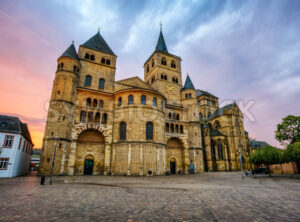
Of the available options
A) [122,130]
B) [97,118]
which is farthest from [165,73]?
[97,118]

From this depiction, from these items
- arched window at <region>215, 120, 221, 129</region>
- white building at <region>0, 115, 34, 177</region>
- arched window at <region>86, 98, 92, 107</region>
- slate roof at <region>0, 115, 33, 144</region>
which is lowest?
white building at <region>0, 115, 34, 177</region>

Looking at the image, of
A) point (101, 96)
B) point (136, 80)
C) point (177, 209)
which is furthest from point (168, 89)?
point (177, 209)

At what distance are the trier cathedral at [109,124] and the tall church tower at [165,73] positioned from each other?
2016 mm

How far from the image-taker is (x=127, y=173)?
26.2 meters

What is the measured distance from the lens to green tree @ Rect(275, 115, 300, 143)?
36812mm

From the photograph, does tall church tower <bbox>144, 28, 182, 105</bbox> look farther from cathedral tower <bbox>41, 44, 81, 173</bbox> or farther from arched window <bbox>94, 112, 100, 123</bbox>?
cathedral tower <bbox>41, 44, 81, 173</bbox>

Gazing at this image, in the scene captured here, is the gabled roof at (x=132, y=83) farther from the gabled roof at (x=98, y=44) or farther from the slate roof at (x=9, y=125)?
the slate roof at (x=9, y=125)

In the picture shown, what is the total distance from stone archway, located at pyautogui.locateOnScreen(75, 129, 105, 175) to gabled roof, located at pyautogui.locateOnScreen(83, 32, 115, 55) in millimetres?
17274

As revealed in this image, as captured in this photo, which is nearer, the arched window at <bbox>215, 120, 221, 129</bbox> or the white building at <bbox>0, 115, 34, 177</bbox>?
the white building at <bbox>0, 115, 34, 177</bbox>

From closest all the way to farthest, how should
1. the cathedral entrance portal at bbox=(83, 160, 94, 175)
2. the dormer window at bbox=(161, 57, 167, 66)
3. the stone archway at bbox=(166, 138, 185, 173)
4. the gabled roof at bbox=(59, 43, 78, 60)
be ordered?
the cathedral entrance portal at bbox=(83, 160, 94, 175) < the gabled roof at bbox=(59, 43, 78, 60) < the stone archway at bbox=(166, 138, 185, 173) < the dormer window at bbox=(161, 57, 167, 66)

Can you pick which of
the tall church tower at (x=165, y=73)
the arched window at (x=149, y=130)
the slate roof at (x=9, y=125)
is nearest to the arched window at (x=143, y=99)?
the arched window at (x=149, y=130)

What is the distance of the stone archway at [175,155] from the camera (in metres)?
34.4

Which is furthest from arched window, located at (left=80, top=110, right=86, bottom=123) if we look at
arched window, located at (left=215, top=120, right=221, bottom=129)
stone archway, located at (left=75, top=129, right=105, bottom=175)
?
arched window, located at (left=215, top=120, right=221, bottom=129)

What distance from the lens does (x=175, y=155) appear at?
116ft
